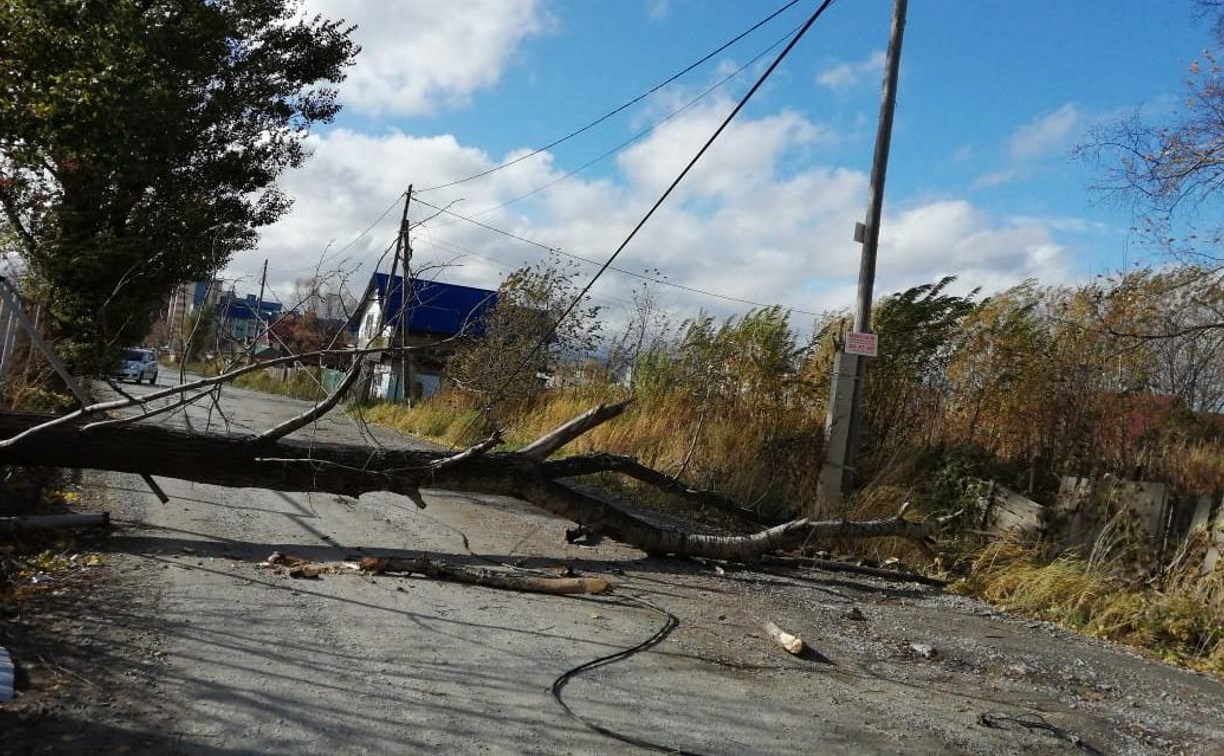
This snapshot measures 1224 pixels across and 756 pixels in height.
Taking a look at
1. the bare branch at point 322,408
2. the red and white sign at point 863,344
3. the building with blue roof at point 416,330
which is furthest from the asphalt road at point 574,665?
the red and white sign at point 863,344

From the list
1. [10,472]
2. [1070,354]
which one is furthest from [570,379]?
[10,472]

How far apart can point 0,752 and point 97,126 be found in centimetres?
905

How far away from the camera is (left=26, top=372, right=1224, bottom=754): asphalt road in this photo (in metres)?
4.36

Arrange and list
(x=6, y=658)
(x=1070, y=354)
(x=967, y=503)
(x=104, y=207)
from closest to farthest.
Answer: (x=6, y=658), (x=967, y=503), (x=1070, y=354), (x=104, y=207)

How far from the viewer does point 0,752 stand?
3654 mm

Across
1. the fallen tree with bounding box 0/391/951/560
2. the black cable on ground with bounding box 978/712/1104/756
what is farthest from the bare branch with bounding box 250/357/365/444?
the black cable on ground with bounding box 978/712/1104/756

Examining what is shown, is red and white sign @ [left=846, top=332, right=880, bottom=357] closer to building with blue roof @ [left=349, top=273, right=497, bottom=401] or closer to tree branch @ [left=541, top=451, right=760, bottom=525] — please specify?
tree branch @ [left=541, top=451, right=760, bottom=525]

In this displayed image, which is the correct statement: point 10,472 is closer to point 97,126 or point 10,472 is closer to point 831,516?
point 97,126

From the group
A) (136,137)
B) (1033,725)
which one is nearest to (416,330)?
(136,137)

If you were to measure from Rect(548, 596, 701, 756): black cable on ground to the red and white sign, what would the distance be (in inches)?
212

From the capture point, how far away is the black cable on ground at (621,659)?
14.2 feet

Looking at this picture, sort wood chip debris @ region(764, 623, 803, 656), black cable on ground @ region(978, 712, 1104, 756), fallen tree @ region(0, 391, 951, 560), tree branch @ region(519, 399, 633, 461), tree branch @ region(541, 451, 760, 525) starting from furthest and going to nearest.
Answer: tree branch @ region(541, 451, 760, 525)
tree branch @ region(519, 399, 633, 461)
fallen tree @ region(0, 391, 951, 560)
wood chip debris @ region(764, 623, 803, 656)
black cable on ground @ region(978, 712, 1104, 756)

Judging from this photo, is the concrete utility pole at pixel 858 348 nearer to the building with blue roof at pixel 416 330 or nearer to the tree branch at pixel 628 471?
the tree branch at pixel 628 471

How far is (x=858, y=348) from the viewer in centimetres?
1158
